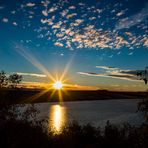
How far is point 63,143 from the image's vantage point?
2364 centimetres

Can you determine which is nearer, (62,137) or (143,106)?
(143,106)

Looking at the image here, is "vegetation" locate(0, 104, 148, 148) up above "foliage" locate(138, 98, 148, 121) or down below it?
below

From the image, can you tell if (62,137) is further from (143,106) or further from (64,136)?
(143,106)

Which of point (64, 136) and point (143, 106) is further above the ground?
point (143, 106)

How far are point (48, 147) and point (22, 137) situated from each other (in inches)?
110

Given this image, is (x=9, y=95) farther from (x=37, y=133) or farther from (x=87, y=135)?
(x=87, y=135)

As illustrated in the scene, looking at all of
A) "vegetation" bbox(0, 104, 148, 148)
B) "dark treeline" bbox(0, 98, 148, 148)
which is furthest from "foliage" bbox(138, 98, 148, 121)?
"vegetation" bbox(0, 104, 148, 148)

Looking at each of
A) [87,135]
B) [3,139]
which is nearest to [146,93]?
[87,135]

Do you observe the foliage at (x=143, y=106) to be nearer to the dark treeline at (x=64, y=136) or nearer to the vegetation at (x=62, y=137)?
the dark treeline at (x=64, y=136)

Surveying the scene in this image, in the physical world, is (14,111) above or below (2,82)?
below

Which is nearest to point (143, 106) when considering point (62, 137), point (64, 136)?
point (64, 136)

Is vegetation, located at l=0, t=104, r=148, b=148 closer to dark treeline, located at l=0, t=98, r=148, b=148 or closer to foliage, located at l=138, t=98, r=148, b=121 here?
dark treeline, located at l=0, t=98, r=148, b=148

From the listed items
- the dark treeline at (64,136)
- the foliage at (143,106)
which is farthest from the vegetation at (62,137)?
the foliage at (143,106)

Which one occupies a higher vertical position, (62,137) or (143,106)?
(143,106)
